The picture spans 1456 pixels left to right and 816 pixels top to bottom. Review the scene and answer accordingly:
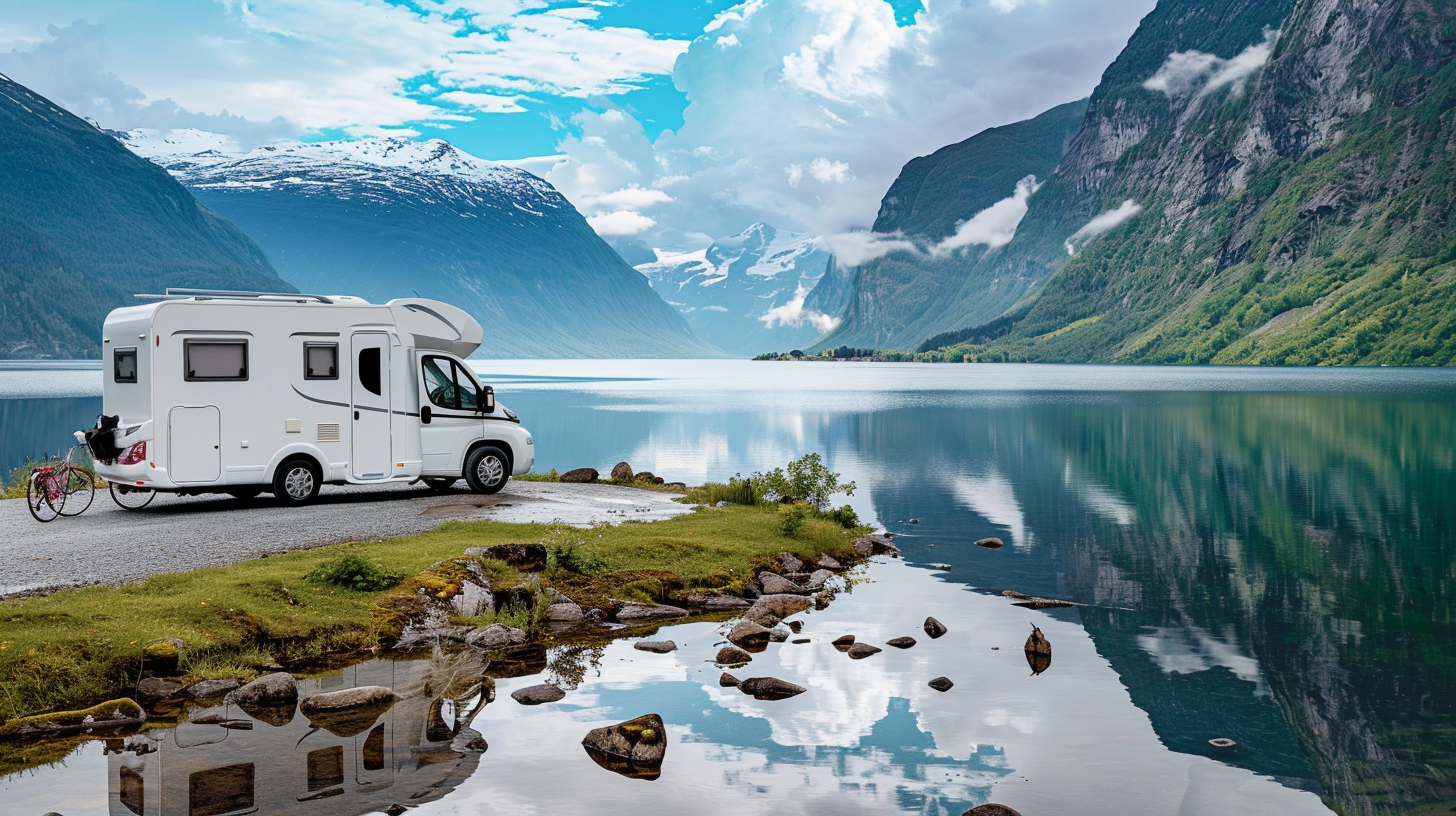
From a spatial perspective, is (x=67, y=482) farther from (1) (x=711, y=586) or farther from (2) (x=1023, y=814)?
(2) (x=1023, y=814)

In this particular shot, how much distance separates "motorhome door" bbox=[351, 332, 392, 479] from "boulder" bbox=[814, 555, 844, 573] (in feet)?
35.0

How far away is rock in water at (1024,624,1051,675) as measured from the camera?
1703 cm

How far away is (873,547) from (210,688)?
1793 centimetres

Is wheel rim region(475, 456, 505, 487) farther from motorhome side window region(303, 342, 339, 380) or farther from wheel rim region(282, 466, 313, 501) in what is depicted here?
motorhome side window region(303, 342, 339, 380)

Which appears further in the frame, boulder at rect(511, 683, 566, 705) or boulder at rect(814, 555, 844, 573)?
boulder at rect(814, 555, 844, 573)

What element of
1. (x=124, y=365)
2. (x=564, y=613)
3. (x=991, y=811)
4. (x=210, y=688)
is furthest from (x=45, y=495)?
(x=991, y=811)

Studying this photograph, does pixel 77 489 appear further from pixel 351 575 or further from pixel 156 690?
pixel 156 690

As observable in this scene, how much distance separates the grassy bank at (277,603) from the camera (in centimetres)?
1303

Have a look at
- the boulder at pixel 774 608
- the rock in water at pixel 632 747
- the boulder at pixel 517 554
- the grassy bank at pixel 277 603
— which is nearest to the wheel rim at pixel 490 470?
the grassy bank at pixel 277 603

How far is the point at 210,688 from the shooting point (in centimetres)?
1345

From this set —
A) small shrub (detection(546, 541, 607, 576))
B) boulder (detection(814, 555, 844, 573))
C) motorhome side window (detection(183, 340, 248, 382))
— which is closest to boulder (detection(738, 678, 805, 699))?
small shrub (detection(546, 541, 607, 576))

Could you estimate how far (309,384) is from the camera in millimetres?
23844

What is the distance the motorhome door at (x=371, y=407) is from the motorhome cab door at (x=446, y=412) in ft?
3.03

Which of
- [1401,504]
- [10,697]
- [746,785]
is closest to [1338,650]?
[746,785]
